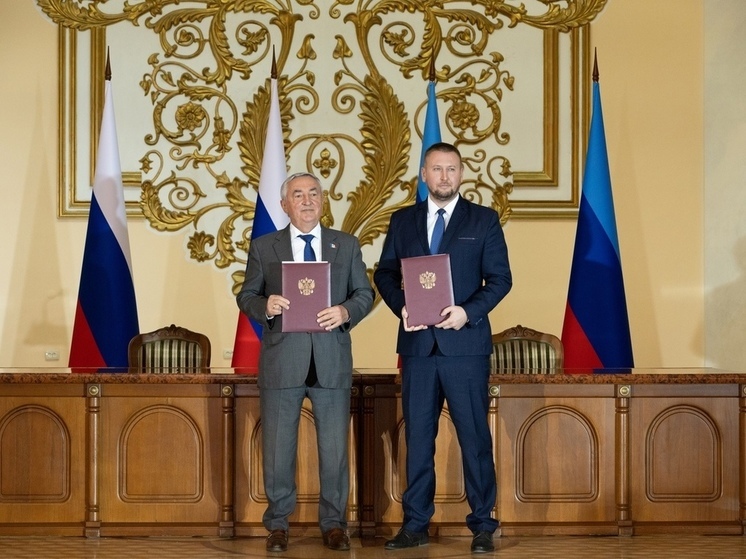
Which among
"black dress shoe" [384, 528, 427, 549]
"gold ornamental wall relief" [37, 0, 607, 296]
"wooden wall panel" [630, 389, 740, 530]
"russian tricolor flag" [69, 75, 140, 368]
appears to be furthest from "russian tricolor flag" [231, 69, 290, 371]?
"wooden wall panel" [630, 389, 740, 530]

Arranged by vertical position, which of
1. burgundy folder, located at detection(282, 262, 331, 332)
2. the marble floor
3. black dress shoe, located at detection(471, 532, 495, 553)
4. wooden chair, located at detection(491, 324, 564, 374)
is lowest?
the marble floor

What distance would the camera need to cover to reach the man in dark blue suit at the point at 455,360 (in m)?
3.96

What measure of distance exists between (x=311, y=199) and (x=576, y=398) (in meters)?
1.40

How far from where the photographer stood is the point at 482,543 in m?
4.00

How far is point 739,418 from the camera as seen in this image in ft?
14.6

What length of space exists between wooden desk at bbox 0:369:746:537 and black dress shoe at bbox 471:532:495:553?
38 centimetres

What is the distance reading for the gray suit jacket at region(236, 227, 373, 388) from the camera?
3.98 meters

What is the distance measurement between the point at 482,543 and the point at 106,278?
296 centimetres

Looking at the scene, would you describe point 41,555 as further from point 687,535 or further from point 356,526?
point 687,535

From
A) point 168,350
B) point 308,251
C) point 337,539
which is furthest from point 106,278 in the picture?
point 337,539

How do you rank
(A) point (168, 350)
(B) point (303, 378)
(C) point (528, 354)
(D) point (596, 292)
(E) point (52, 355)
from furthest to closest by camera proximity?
(E) point (52, 355)
(D) point (596, 292)
(A) point (168, 350)
(C) point (528, 354)
(B) point (303, 378)

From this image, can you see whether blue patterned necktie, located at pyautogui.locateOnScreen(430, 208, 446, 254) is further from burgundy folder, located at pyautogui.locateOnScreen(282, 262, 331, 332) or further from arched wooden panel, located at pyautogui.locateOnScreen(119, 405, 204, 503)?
arched wooden panel, located at pyautogui.locateOnScreen(119, 405, 204, 503)

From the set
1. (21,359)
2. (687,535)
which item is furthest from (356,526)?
(21,359)

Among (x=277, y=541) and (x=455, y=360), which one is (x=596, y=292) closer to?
(x=455, y=360)
